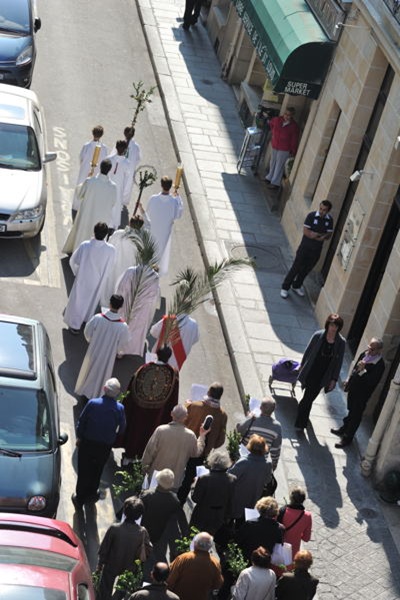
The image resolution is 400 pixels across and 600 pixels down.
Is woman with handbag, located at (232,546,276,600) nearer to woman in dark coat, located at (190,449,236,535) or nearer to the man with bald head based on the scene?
woman in dark coat, located at (190,449,236,535)

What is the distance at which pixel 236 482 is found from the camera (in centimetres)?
1324

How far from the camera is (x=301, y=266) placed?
65.5 ft

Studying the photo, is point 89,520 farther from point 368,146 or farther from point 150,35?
point 150,35

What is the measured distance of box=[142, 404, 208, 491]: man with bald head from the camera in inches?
530

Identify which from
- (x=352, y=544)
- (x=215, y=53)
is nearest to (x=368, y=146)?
(x=352, y=544)

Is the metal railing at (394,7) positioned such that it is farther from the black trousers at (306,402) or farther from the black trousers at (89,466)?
the black trousers at (89,466)

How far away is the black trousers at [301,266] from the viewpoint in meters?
19.8

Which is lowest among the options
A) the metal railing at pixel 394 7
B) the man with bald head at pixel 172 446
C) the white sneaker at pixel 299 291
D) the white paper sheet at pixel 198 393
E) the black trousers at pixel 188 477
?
the white sneaker at pixel 299 291

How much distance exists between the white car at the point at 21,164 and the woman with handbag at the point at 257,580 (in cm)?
841

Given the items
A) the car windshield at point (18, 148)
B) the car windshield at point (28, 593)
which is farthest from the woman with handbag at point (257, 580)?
the car windshield at point (18, 148)

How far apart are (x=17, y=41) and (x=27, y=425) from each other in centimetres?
1305

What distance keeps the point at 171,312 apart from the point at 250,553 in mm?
3928

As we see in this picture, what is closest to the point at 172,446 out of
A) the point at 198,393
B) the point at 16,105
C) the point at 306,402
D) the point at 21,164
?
the point at 198,393

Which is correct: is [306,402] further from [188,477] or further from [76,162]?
[76,162]
